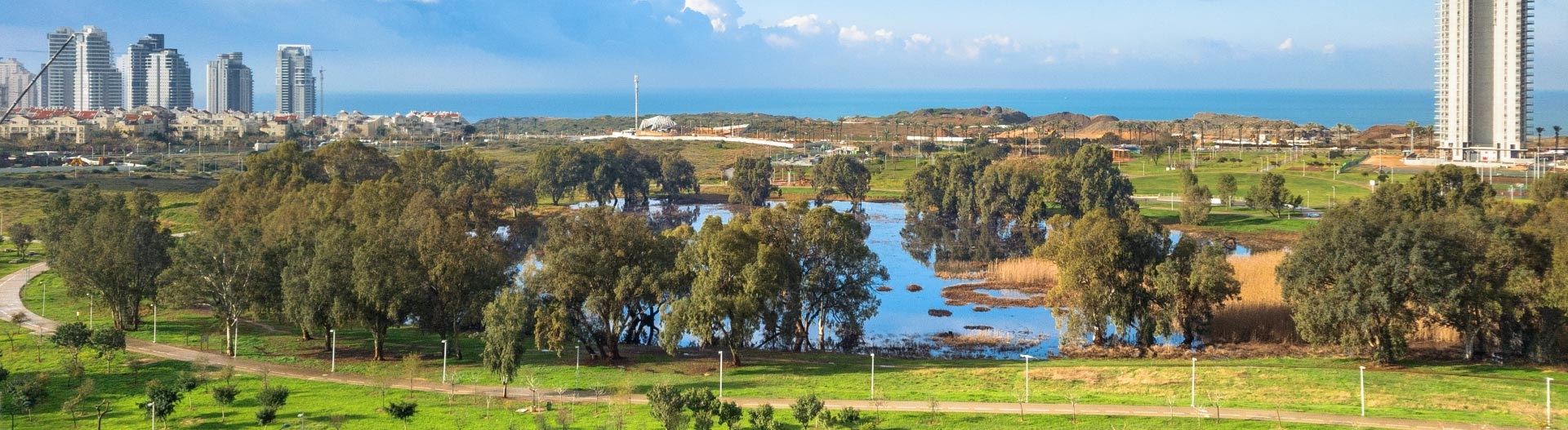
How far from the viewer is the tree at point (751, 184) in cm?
8412

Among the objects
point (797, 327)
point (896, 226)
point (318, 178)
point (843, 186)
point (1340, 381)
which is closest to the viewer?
point (1340, 381)

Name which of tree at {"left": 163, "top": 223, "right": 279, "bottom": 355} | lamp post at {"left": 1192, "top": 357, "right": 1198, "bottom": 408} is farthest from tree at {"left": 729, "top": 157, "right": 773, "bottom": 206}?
lamp post at {"left": 1192, "top": 357, "right": 1198, "bottom": 408}

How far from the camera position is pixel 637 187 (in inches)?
3423

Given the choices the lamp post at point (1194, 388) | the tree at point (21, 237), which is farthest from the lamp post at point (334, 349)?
the tree at point (21, 237)

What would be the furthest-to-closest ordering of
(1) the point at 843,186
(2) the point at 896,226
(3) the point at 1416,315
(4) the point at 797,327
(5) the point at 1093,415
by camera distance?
1. (1) the point at 843,186
2. (2) the point at 896,226
3. (4) the point at 797,327
4. (3) the point at 1416,315
5. (5) the point at 1093,415

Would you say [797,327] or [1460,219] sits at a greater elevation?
[1460,219]

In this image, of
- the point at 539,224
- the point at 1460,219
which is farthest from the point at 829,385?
the point at 539,224

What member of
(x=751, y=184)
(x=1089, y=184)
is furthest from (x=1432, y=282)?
(x=751, y=184)

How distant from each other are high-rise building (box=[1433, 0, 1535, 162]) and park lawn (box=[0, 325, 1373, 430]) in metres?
84.4

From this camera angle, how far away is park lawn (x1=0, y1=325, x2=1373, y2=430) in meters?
26.9

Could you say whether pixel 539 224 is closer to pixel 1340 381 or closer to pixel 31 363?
pixel 31 363

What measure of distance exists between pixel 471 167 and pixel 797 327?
141ft

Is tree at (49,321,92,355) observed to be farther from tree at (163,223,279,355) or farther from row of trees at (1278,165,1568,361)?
row of trees at (1278,165,1568,361)

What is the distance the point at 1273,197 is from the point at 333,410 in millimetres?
54368
